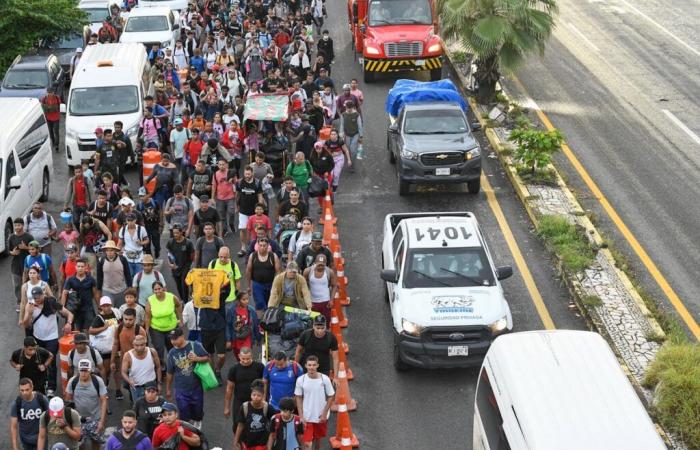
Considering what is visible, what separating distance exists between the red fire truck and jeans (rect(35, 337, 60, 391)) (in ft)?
54.5

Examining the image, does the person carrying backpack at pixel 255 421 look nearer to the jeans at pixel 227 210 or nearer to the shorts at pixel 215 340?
the shorts at pixel 215 340

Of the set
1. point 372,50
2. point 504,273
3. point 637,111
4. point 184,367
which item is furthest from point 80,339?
point 372,50

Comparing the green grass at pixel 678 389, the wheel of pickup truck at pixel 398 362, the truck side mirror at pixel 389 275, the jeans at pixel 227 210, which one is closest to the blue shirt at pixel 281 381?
the wheel of pickup truck at pixel 398 362

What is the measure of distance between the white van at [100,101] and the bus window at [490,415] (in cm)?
1432

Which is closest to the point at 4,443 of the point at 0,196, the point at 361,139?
the point at 0,196

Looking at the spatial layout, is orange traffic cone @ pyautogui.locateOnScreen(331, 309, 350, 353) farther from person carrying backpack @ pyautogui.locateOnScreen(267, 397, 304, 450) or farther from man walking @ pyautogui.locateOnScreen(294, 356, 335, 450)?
person carrying backpack @ pyautogui.locateOnScreen(267, 397, 304, 450)

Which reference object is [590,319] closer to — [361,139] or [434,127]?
[434,127]

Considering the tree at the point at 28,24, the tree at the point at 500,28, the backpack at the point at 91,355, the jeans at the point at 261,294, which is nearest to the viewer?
the backpack at the point at 91,355

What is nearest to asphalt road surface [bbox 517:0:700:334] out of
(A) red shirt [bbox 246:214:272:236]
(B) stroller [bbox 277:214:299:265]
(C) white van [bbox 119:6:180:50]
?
(B) stroller [bbox 277:214:299:265]

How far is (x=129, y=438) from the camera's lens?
1234cm

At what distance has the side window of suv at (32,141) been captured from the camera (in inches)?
905

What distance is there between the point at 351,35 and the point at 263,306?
2167 centimetres

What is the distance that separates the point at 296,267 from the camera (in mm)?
16219

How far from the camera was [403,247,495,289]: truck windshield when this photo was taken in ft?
54.4
